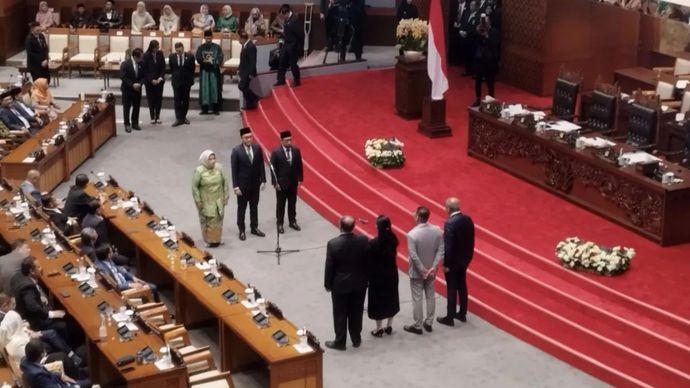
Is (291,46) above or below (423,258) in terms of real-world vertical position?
above

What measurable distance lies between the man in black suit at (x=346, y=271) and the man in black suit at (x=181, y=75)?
8.80 m

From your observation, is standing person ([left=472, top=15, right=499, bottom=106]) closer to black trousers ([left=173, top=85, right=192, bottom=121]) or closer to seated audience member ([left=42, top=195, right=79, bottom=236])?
black trousers ([left=173, top=85, right=192, bottom=121])

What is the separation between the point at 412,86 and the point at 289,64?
118 inches

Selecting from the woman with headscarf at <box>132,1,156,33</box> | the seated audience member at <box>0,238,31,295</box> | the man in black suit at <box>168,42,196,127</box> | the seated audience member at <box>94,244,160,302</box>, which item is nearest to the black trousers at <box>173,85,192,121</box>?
the man in black suit at <box>168,42,196,127</box>

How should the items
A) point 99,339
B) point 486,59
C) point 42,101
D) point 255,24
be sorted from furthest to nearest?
point 255,24
point 42,101
point 486,59
point 99,339

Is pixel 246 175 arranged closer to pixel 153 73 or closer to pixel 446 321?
pixel 446 321

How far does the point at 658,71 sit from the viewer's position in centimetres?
1845

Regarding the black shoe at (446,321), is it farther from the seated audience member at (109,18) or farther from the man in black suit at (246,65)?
the seated audience member at (109,18)

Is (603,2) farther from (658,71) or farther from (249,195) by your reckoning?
(249,195)

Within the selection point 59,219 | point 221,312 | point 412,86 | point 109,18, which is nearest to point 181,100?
point 412,86

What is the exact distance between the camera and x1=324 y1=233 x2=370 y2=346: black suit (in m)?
11.6

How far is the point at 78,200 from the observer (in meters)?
14.1

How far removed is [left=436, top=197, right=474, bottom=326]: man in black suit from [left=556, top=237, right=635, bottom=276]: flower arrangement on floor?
3.65 ft

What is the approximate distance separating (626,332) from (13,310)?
547 cm
